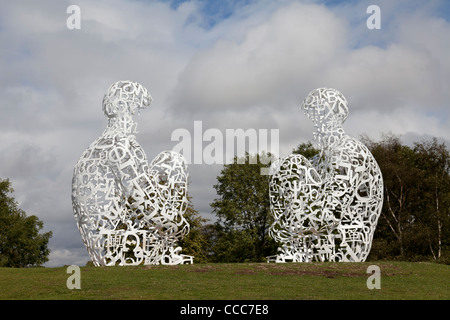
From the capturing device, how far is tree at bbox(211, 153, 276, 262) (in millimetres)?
29406

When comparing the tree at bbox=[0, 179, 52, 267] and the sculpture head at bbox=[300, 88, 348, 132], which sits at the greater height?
the sculpture head at bbox=[300, 88, 348, 132]

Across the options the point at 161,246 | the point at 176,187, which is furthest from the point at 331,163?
the point at 161,246

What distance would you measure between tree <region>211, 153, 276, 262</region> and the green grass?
13.3 m

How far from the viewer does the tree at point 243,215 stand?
29.4 metres

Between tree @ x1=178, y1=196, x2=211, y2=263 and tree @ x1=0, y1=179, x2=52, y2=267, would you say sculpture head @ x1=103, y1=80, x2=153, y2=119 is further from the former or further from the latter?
tree @ x1=0, y1=179, x2=52, y2=267

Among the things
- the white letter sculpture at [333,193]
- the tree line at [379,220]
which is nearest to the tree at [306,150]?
the tree line at [379,220]

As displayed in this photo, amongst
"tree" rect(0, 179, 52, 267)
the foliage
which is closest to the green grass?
the foliage

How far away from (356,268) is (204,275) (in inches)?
198

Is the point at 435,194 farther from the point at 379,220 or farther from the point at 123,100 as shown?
the point at 123,100

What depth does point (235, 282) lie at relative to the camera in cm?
1270

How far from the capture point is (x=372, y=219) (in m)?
17.9

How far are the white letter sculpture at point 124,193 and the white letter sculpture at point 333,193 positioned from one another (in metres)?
4.60

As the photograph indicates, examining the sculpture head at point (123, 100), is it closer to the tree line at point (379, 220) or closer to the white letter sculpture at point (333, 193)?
the white letter sculpture at point (333, 193)
